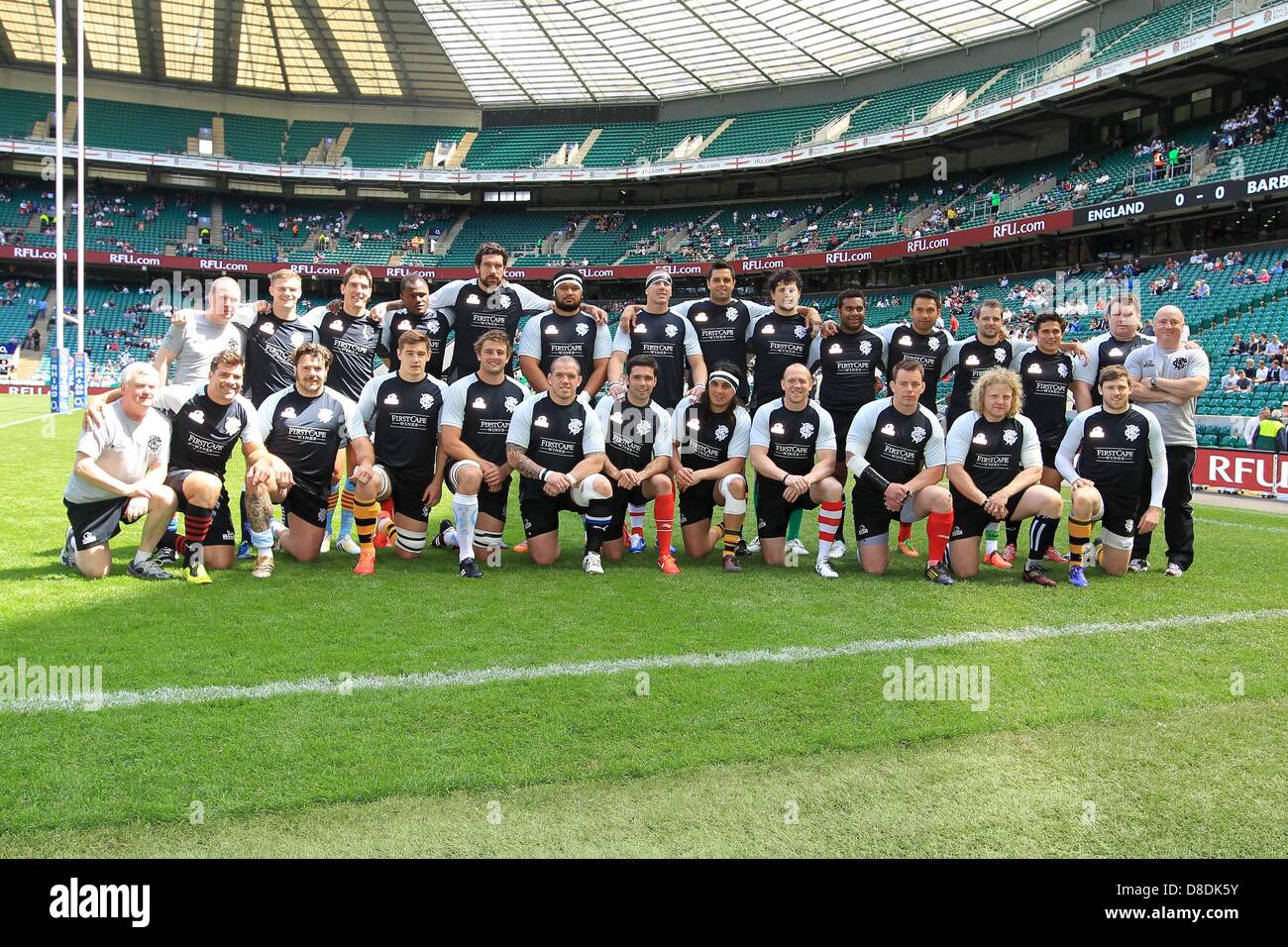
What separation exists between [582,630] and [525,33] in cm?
3816

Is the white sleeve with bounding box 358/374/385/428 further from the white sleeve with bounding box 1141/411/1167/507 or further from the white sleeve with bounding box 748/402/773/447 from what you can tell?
the white sleeve with bounding box 1141/411/1167/507

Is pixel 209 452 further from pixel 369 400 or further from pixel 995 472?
pixel 995 472

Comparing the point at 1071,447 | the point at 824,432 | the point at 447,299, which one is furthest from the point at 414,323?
the point at 1071,447

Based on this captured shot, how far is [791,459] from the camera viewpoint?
7.32 m

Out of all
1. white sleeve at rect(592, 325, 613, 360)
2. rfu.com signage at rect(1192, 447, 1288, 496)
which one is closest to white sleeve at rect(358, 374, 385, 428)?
white sleeve at rect(592, 325, 613, 360)

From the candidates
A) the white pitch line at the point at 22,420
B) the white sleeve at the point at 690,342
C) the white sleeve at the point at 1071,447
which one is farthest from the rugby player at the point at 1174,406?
the white pitch line at the point at 22,420

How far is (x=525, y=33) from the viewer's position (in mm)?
37625

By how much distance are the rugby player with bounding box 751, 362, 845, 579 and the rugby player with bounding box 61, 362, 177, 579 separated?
14.3 feet

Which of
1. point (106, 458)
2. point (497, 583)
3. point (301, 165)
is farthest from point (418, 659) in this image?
point (301, 165)

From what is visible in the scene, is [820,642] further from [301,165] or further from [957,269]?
[301,165]

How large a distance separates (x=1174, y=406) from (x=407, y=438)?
6323 millimetres

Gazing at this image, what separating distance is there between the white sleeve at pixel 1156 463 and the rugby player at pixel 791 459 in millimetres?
2348

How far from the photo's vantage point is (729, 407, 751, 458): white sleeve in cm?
738

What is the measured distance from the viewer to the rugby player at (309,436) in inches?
264
